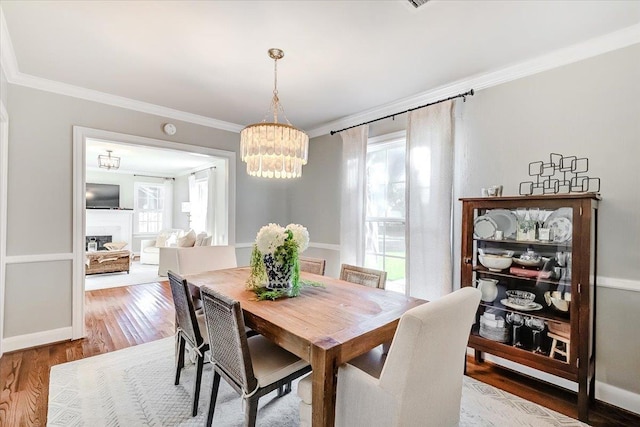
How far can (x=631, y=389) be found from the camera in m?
1.93

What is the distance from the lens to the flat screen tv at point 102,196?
24.3 ft

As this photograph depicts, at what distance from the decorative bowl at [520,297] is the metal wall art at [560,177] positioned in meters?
0.79

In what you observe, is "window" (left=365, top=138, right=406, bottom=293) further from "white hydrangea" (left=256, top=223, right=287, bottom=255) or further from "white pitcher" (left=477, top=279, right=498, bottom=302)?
"white hydrangea" (left=256, top=223, right=287, bottom=255)

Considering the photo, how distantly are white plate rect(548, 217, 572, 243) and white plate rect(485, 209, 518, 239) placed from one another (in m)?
0.23

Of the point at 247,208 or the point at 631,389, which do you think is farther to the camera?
the point at 247,208

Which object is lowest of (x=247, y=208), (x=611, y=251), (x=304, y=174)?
(x=611, y=251)

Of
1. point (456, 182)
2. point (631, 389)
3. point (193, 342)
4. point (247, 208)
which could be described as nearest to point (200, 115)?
point (247, 208)

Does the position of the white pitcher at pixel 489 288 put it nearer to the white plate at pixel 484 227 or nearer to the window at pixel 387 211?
the white plate at pixel 484 227

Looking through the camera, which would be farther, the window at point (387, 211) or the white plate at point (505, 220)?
the window at point (387, 211)

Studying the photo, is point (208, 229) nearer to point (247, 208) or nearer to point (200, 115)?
point (247, 208)

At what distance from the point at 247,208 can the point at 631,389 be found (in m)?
Answer: 4.17

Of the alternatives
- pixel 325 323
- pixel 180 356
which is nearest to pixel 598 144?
pixel 325 323

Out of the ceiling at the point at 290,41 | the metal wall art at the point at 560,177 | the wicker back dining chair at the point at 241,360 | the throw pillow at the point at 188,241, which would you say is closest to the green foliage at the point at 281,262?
the wicker back dining chair at the point at 241,360

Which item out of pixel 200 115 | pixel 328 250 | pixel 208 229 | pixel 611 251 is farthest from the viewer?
pixel 208 229
